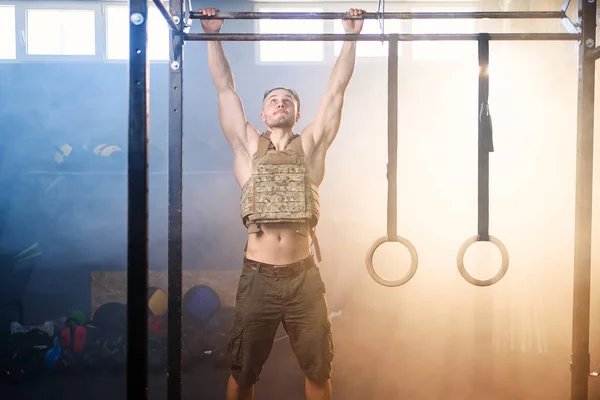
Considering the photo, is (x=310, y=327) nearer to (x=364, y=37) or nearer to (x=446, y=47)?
(x=364, y=37)

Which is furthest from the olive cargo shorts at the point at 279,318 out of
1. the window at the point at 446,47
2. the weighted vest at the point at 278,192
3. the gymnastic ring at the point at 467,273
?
the window at the point at 446,47

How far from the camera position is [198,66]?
20.3ft

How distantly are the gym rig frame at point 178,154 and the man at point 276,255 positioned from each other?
1.94 ft

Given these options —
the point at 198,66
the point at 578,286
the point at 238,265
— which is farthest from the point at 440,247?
the point at 578,286

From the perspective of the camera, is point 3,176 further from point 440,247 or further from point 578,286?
point 578,286

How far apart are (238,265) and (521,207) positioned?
2967 millimetres

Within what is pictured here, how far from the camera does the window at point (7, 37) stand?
6.36m

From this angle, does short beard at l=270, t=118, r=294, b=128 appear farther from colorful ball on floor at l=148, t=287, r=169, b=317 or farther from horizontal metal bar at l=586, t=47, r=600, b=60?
colorful ball on floor at l=148, t=287, r=169, b=317

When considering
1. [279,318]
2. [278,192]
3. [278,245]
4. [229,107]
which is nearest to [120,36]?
[229,107]

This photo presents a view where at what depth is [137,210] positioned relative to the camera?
4.51ft

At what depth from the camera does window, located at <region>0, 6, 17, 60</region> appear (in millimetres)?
6355

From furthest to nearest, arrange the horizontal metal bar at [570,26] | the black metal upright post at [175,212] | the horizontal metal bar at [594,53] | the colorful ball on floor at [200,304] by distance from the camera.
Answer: the colorful ball on floor at [200,304] < the black metal upright post at [175,212] < the horizontal metal bar at [570,26] < the horizontal metal bar at [594,53]

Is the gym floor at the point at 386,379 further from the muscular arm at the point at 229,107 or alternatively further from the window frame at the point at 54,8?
the window frame at the point at 54,8

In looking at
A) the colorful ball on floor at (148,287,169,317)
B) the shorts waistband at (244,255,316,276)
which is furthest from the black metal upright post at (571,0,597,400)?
the colorful ball on floor at (148,287,169,317)
